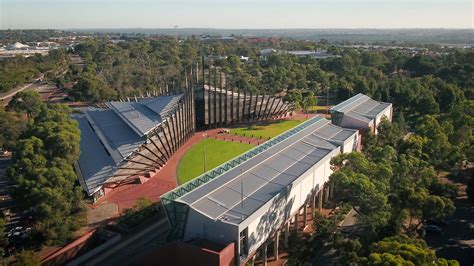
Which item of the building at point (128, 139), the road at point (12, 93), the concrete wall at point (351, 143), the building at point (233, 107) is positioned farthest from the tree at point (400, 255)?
the road at point (12, 93)

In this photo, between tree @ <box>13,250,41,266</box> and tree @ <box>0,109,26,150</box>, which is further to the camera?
tree @ <box>0,109,26,150</box>

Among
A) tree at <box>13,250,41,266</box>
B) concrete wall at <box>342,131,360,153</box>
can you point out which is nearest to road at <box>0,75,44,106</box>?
tree at <box>13,250,41,266</box>

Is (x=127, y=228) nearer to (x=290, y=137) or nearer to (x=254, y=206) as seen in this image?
(x=254, y=206)

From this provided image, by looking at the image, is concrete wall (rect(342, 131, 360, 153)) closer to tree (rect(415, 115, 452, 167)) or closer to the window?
tree (rect(415, 115, 452, 167))

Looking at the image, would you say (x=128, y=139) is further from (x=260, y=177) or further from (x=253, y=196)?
(x=253, y=196)

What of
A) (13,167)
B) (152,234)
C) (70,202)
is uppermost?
(13,167)

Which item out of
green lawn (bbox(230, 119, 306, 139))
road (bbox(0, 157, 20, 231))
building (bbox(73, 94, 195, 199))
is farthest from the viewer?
green lawn (bbox(230, 119, 306, 139))

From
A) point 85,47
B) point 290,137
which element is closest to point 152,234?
point 290,137
